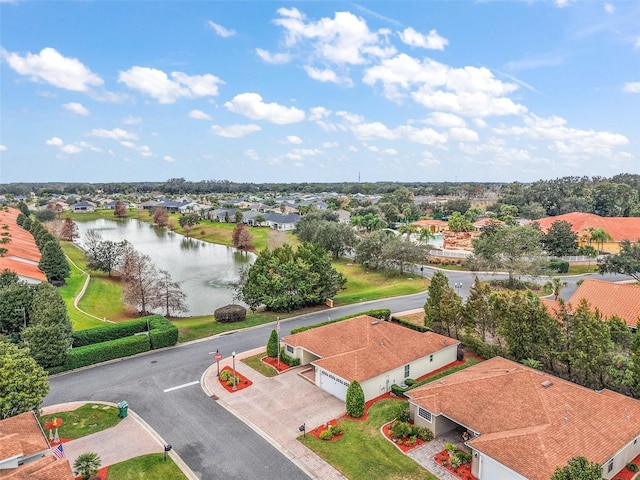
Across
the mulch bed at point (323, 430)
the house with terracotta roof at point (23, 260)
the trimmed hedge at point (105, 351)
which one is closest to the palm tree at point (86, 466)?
the mulch bed at point (323, 430)

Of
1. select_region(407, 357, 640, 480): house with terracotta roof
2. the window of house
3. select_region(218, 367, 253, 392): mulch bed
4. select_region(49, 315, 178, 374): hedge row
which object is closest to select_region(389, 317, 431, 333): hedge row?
select_region(407, 357, 640, 480): house with terracotta roof

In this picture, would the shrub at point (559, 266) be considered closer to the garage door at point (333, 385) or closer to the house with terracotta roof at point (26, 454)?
the garage door at point (333, 385)

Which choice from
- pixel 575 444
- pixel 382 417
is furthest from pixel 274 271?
pixel 575 444

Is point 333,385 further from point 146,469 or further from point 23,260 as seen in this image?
point 23,260

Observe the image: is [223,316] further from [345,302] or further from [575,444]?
[575,444]

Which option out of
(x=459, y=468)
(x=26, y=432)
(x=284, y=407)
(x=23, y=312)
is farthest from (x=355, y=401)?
(x=23, y=312)
